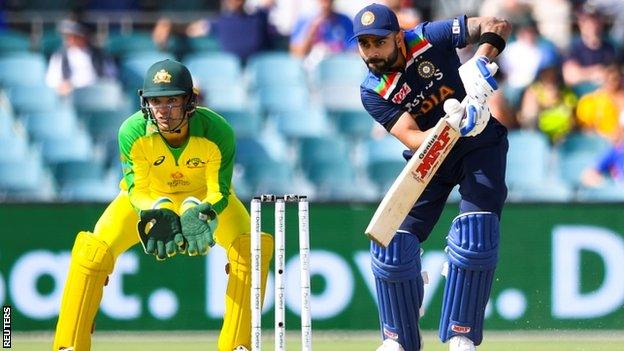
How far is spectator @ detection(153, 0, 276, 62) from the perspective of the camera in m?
14.6

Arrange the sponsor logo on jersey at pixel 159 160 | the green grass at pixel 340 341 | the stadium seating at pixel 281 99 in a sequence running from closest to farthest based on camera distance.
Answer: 1. the sponsor logo on jersey at pixel 159 160
2. the green grass at pixel 340 341
3. the stadium seating at pixel 281 99

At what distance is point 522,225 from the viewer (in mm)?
11359

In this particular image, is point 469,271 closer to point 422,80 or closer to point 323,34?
point 422,80

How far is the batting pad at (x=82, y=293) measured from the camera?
816 centimetres

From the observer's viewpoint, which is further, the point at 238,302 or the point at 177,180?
the point at 177,180

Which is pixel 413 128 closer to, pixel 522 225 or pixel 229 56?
pixel 522 225

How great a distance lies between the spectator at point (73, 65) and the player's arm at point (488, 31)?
22.5 ft

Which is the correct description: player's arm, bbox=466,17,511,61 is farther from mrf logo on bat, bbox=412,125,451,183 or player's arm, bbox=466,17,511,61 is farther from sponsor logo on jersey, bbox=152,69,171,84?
sponsor logo on jersey, bbox=152,69,171,84

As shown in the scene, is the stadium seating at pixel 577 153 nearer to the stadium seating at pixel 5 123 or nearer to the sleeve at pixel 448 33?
the stadium seating at pixel 5 123

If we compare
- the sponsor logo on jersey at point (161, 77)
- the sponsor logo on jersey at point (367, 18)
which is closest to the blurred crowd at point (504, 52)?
the sponsor logo on jersey at point (161, 77)

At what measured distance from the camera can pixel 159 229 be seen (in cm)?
805

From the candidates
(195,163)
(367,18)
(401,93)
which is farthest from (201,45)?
(367,18)

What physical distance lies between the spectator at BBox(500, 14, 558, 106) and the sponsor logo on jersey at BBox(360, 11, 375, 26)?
7093mm

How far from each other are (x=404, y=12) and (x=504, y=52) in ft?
3.63
